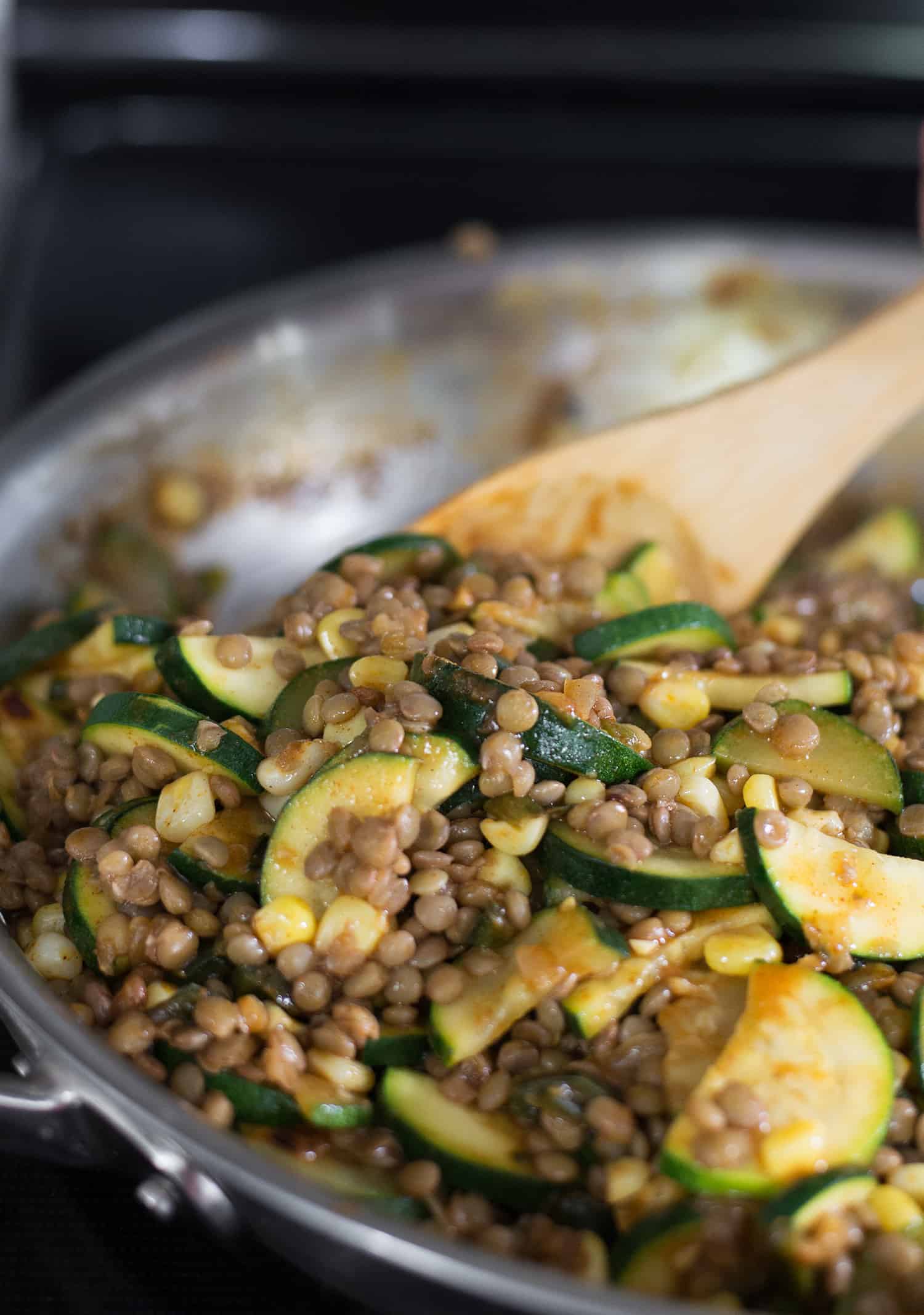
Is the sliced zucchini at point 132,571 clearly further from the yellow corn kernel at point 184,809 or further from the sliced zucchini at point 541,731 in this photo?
the sliced zucchini at point 541,731

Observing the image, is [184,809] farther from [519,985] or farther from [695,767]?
[695,767]

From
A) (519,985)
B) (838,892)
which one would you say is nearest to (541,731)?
(519,985)

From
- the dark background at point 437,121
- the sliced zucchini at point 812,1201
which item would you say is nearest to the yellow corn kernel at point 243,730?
the sliced zucchini at point 812,1201

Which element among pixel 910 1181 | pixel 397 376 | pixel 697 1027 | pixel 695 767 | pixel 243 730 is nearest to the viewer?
pixel 910 1181

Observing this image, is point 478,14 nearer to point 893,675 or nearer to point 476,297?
point 476,297

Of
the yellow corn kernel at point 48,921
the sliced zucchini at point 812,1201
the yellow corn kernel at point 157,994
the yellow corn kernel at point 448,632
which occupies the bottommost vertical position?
the sliced zucchini at point 812,1201

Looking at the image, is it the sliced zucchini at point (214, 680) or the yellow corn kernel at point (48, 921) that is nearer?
the yellow corn kernel at point (48, 921)

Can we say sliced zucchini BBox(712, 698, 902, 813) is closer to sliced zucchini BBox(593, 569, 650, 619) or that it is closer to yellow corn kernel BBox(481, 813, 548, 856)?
yellow corn kernel BBox(481, 813, 548, 856)
